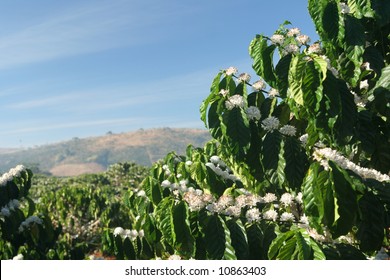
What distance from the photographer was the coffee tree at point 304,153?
8.87 feet

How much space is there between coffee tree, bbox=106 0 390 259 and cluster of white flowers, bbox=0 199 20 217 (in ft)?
8.77

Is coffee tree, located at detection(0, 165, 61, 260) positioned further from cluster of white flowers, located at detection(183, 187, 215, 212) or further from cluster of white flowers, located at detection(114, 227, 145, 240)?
cluster of white flowers, located at detection(183, 187, 215, 212)

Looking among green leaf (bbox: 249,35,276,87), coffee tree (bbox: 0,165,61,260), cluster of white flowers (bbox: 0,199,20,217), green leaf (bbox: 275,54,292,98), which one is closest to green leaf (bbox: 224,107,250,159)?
green leaf (bbox: 275,54,292,98)

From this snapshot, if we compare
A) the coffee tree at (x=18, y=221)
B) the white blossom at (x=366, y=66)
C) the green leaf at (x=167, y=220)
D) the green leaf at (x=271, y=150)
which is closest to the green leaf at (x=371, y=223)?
the green leaf at (x=271, y=150)

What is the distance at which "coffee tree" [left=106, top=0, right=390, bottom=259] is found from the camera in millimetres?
2705

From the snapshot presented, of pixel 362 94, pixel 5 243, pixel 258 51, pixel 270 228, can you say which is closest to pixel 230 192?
pixel 270 228

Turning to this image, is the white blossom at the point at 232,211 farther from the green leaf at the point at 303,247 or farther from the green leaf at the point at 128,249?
the green leaf at the point at 128,249

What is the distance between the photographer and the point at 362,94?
14.0 feet

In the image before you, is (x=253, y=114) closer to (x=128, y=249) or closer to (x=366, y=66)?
(x=366, y=66)

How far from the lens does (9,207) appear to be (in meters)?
6.07

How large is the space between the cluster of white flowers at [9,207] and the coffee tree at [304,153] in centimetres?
267

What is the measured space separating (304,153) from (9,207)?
15.2 feet

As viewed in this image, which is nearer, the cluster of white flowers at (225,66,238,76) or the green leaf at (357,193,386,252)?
the green leaf at (357,193,386,252)
